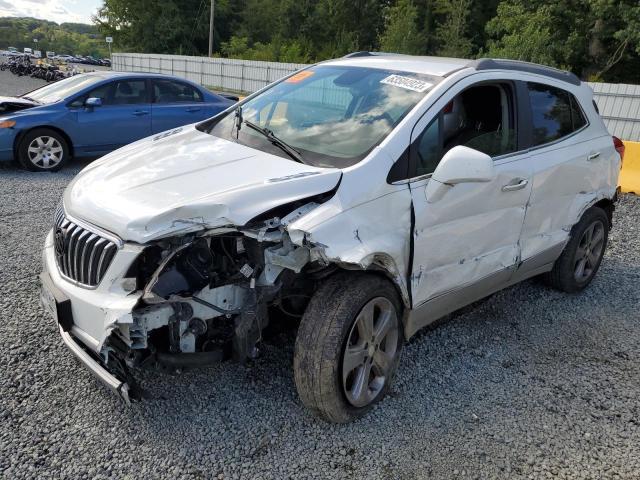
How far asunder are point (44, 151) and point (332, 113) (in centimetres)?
618

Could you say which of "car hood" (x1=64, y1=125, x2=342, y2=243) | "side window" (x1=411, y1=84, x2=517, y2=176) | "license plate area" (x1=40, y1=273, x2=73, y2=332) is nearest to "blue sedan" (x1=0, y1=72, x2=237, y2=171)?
"car hood" (x1=64, y1=125, x2=342, y2=243)

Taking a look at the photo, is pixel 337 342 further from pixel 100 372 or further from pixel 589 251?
pixel 589 251

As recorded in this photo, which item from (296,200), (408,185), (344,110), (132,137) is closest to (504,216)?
(408,185)

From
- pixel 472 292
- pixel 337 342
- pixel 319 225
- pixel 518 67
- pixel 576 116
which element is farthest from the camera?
pixel 576 116

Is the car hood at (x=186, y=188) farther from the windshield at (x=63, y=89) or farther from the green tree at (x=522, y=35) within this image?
the green tree at (x=522, y=35)

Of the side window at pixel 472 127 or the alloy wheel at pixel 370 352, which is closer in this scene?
the alloy wheel at pixel 370 352

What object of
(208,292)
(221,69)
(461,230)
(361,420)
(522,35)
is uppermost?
(522,35)

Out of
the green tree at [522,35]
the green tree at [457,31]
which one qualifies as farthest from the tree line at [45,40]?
the green tree at [522,35]

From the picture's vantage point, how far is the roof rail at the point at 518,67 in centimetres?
339

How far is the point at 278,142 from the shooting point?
312 centimetres

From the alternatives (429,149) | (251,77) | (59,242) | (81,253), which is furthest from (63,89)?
(251,77)

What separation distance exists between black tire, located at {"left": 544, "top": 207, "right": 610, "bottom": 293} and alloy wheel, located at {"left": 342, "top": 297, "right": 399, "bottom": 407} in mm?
2141

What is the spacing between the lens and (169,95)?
8.86 metres

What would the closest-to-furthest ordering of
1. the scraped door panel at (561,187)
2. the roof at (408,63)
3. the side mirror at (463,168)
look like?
the side mirror at (463,168)
the roof at (408,63)
the scraped door panel at (561,187)
